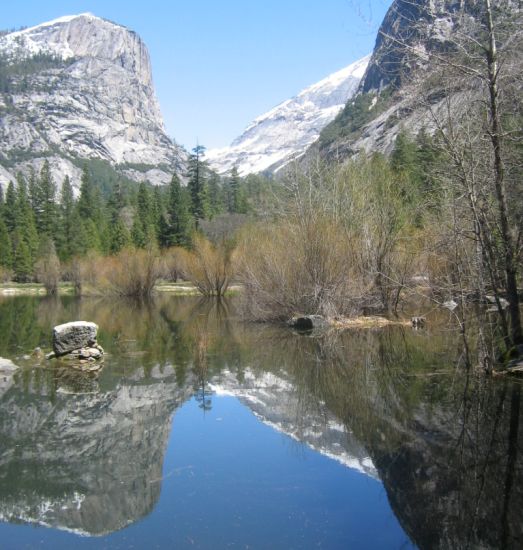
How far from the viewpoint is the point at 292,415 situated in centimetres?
999

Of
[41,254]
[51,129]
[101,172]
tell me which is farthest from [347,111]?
[51,129]

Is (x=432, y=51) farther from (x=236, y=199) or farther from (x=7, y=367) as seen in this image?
(x=236, y=199)

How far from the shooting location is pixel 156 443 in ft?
28.5

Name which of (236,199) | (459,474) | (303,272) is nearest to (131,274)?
(303,272)

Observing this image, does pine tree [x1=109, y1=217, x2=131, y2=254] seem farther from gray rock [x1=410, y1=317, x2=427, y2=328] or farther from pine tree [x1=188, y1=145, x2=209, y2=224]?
gray rock [x1=410, y1=317, x2=427, y2=328]

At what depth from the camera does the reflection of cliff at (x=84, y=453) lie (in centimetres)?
645

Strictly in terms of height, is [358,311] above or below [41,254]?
below

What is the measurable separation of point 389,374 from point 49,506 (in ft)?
26.2

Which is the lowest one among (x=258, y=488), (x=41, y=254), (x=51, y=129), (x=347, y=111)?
(x=258, y=488)

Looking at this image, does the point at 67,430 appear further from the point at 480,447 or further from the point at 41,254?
the point at 41,254

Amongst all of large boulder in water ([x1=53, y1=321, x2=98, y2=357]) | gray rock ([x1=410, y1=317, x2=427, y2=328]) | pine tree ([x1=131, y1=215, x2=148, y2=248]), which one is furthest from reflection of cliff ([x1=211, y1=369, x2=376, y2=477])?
→ pine tree ([x1=131, y1=215, x2=148, y2=248])

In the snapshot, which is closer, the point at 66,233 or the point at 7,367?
the point at 7,367

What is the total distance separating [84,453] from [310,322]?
47.2ft

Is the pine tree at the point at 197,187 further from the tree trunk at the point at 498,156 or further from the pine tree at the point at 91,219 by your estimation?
the tree trunk at the point at 498,156
